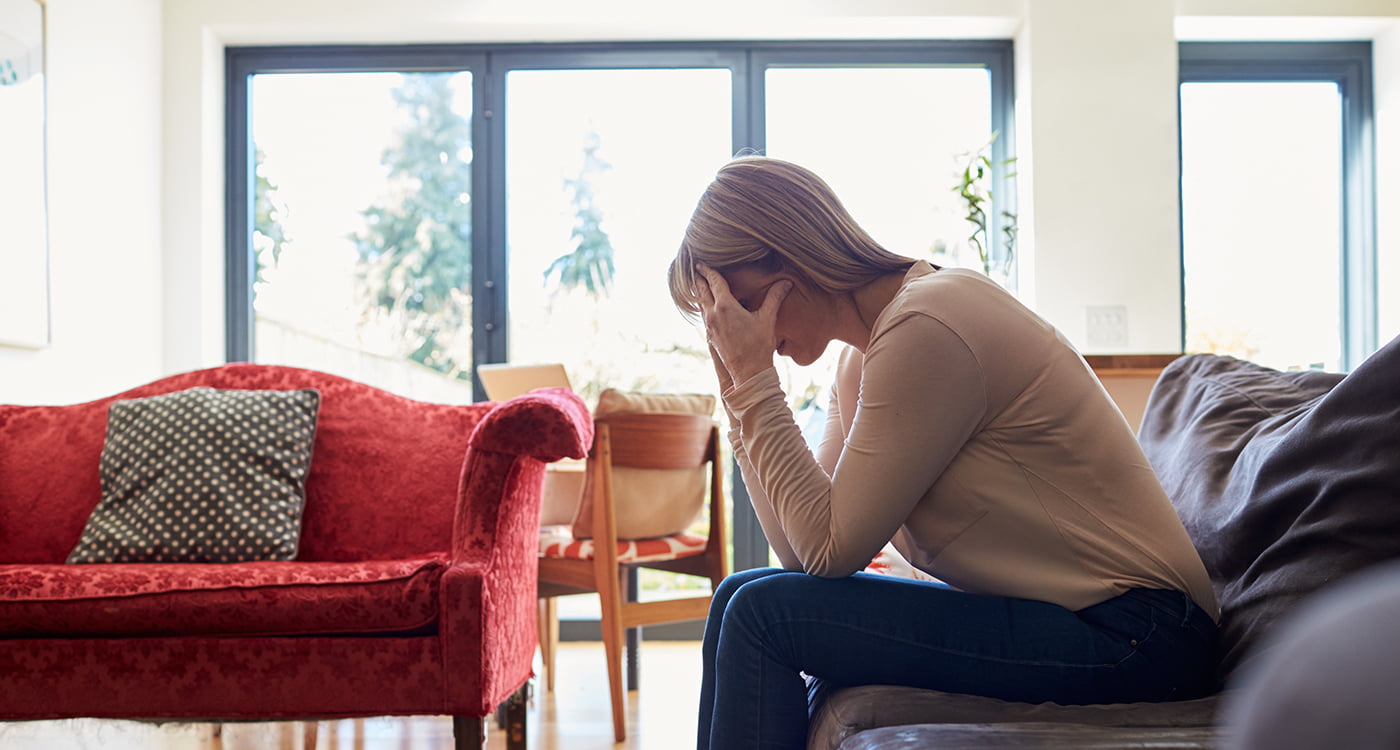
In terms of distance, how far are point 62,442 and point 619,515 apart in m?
1.31

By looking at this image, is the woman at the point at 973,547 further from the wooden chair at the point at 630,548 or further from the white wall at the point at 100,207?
the white wall at the point at 100,207

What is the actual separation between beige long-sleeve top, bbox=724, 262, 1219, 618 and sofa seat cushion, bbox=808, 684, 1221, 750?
A: 0.11 metres

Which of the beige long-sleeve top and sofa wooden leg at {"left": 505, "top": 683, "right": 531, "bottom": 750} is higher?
the beige long-sleeve top

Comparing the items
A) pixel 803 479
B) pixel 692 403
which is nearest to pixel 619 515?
pixel 692 403

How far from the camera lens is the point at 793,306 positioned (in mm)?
1258

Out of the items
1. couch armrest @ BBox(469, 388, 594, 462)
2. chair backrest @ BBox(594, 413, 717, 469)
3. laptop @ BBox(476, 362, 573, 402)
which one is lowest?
chair backrest @ BBox(594, 413, 717, 469)

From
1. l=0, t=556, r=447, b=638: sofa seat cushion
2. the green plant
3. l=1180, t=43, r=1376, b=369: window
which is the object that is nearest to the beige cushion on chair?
l=0, t=556, r=447, b=638: sofa seat cushion

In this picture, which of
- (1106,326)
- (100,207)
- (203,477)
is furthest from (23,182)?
(1106,326)

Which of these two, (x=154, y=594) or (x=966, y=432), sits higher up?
(x=966, y=432)

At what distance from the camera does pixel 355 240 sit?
152 inches

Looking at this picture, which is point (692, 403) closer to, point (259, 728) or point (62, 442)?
point (259, 728)

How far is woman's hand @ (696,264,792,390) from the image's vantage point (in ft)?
4.02

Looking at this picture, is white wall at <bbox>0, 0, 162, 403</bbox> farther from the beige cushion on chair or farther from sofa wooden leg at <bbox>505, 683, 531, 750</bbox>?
sofa wooden leg at <bbox>505, 683, 531, 750</bbox>

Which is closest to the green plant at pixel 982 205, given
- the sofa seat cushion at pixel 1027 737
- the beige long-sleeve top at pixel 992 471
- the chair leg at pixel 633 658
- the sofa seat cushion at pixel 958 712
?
the chair leg at pixel 633 658
